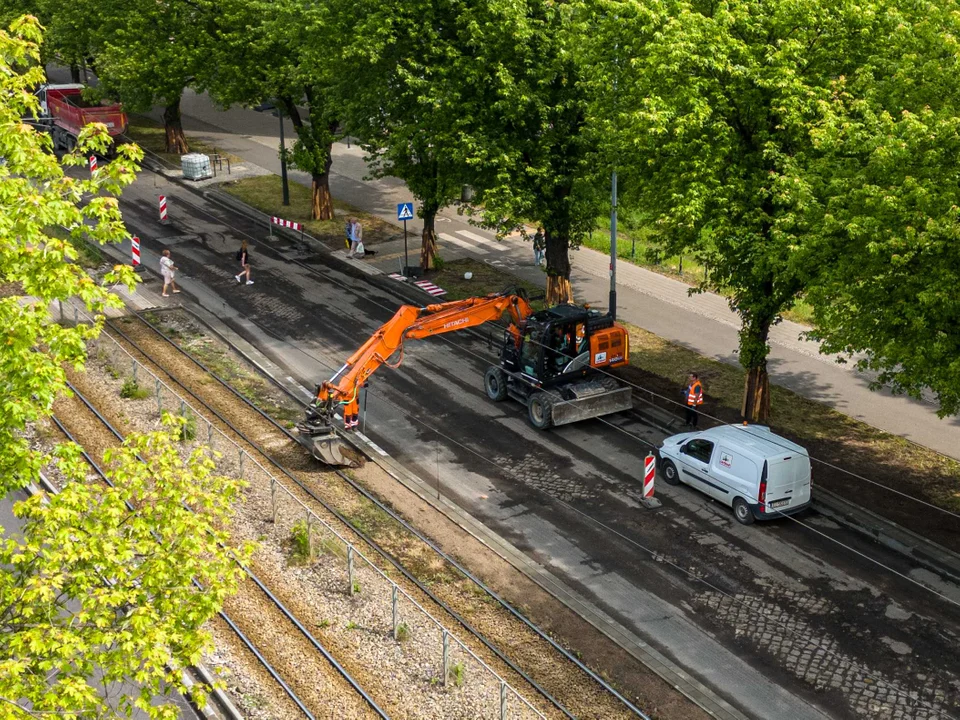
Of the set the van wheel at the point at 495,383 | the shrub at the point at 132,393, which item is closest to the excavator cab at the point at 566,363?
the van wheel at the point at 495,383

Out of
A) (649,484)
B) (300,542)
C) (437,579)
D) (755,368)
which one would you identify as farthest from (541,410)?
(300,542)

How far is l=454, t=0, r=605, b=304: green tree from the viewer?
30.2 meters

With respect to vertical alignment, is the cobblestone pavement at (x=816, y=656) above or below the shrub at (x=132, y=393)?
below

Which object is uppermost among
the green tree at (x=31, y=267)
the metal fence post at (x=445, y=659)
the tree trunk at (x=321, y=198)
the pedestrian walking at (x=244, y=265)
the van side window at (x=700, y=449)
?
the green tree at (x=31, y=267)

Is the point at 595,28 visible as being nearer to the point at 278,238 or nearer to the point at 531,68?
the point at 531,68

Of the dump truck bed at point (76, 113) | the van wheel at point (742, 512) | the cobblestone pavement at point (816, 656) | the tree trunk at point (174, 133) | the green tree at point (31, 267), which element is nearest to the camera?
the green tree at point (31, 267)

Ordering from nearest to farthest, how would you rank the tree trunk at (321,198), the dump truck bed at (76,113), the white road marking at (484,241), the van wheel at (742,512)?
the van wheel at (742,512)
the white road marking at (484,241)
the tree trunk at (321,198)
the dump truck bed at (76,113)

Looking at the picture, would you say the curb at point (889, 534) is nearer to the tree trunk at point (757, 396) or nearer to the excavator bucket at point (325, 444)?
the tree trunk at point (757, 396)

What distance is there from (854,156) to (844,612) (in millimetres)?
9245

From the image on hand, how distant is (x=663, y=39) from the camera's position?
79.1 feet

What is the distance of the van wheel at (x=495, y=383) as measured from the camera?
96.2ft

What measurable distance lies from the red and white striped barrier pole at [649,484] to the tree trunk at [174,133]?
36990mm

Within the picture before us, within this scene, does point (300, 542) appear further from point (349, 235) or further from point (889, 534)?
point (349, 235)

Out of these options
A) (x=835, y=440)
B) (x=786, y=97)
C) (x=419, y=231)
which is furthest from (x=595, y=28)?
(x=419, y=231)
